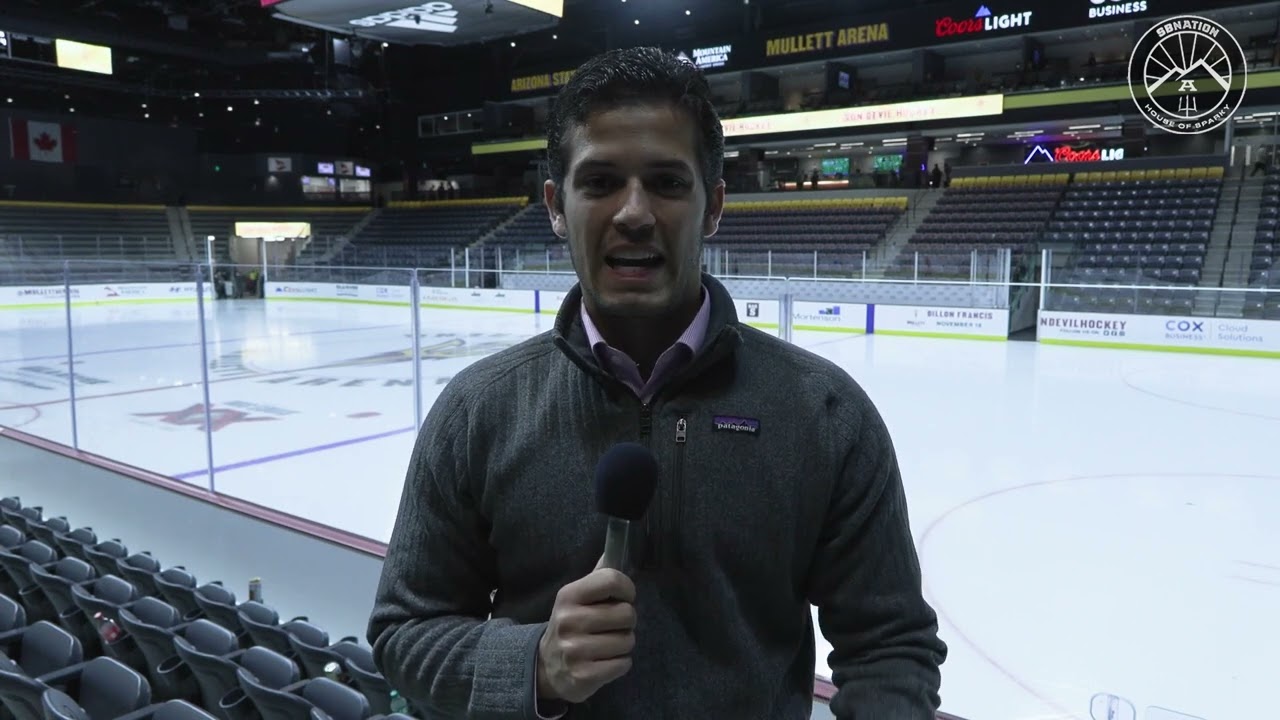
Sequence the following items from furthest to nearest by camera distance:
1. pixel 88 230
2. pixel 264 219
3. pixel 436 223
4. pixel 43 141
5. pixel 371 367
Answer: pixel 264 219 < pixel 436 223 < pixel 43 141 < pixel 88 230 < pixel 371 367

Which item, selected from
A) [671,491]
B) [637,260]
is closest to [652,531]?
[671,491]

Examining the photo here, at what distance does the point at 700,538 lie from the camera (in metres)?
1.05

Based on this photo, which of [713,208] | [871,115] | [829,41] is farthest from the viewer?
[829,41]

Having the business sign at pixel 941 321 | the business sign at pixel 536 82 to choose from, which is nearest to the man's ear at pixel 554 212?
the business sign at pixel 941 321

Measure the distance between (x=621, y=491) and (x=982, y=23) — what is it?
77.7ft

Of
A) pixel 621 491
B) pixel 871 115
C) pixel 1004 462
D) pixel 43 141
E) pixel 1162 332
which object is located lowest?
pixel 1004 462

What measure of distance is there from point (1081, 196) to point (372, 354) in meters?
16.4

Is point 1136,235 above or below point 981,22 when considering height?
below

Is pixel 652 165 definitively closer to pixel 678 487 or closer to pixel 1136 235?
pixel 678 487

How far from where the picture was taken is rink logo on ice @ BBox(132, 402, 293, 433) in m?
7.95

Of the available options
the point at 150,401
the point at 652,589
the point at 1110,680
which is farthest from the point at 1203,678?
the point at 150,401

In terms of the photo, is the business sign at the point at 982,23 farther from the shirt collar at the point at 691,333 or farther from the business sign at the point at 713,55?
the shirt collar at the point at 691,333

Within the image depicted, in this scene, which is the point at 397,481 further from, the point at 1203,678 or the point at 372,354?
the point at 372,354

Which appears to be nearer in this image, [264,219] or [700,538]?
[700,538]
